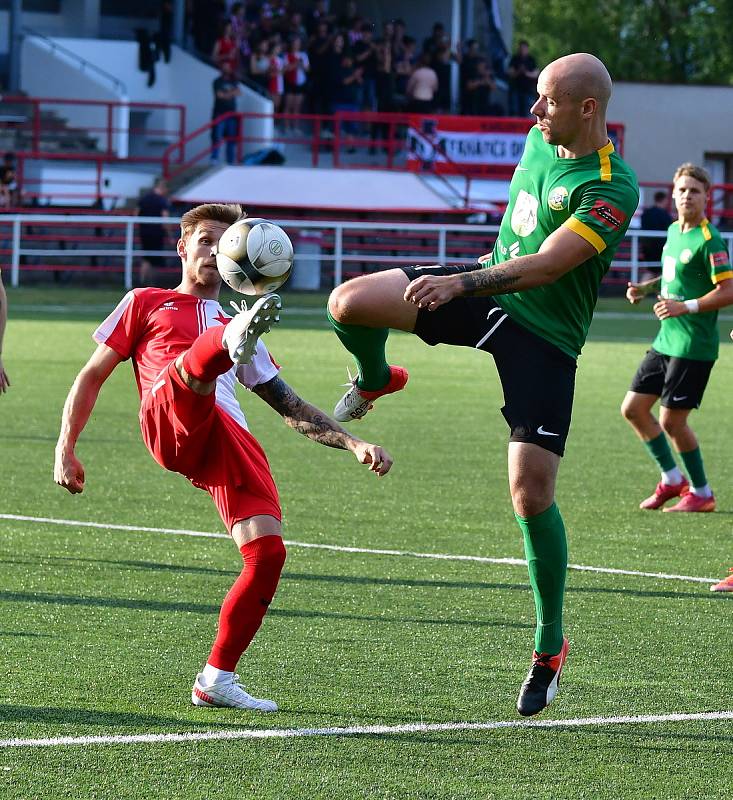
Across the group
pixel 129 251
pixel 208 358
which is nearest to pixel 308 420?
pixel 208 358

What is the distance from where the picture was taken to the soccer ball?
4848mm

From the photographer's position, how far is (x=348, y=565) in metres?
7.56

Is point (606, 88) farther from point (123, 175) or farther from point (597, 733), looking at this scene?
point (123, 175)

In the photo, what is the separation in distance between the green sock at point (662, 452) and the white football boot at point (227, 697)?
529cm

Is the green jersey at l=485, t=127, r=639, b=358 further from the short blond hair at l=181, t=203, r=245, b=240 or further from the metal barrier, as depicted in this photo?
the metal barrier

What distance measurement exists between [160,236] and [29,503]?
Answer: 61.1 ft

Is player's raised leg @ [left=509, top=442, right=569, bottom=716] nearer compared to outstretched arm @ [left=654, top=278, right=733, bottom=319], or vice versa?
player's raised leg @ [left=509, top=442, right=569, bottom=716]

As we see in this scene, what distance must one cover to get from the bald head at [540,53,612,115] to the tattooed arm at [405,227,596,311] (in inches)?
19.7

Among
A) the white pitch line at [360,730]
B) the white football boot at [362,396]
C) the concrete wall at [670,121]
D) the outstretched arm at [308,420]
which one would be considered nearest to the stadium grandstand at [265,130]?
the concrete wall at [670,121]

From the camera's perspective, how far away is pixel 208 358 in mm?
4785

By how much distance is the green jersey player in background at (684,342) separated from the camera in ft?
30.6

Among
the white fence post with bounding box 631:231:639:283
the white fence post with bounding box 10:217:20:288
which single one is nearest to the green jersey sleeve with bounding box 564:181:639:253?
the white fence post with bounding box 10:217:20:288

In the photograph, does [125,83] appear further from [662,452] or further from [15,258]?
[662,452]

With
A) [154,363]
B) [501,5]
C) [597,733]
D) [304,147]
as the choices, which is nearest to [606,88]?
[154,363]
